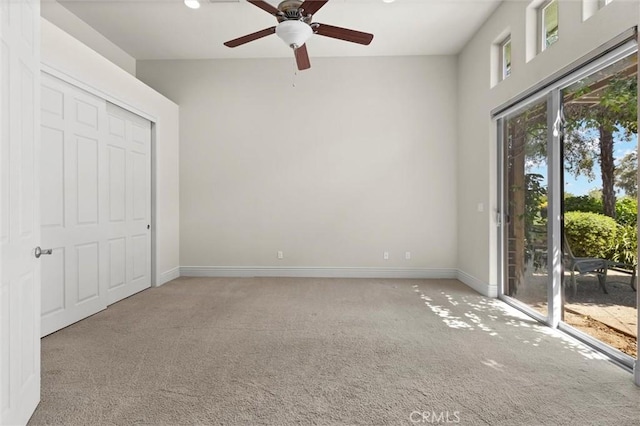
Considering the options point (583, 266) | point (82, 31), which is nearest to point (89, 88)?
point (82, 31)

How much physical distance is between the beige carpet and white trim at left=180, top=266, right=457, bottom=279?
5.21 ft

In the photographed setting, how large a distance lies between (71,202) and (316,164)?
336 centimetres

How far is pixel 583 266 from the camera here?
118 inches

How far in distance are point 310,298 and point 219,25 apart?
3.73 metres

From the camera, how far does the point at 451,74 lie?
5.68 meters

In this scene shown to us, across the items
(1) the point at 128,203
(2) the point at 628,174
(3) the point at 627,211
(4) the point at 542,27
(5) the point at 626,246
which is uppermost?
(4) the point at 542,27

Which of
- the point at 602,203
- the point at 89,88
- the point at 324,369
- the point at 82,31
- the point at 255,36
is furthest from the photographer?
the point at 82,31

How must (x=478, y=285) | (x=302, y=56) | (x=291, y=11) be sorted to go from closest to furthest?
Result: 1. (x=291, y=11)
2. (x=302, y=56)
3. (x=478, y=285)

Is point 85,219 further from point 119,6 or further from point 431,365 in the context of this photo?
point 431,365

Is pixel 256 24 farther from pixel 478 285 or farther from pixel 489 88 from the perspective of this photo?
pixel 478 285

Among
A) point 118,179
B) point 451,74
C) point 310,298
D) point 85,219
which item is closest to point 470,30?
point 451,74

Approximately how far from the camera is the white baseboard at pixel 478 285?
4523 millimetres

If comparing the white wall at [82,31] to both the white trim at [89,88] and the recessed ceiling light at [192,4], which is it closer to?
the white trim at [89,88]

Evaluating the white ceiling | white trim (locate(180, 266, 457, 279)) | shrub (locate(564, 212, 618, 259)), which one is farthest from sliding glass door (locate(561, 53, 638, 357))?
white trim (locate(180, 266, 457, 279))
